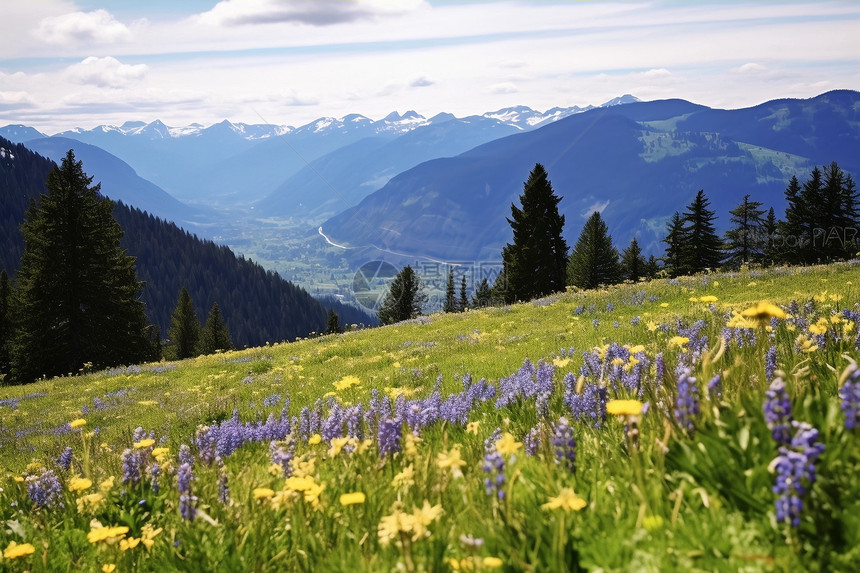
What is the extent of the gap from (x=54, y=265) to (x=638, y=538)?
43.7m

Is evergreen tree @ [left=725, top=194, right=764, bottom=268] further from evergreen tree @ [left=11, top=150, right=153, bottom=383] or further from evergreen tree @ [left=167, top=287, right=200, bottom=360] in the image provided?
evergreen tree @ [left=167, top=287, right=200, bottom=360]

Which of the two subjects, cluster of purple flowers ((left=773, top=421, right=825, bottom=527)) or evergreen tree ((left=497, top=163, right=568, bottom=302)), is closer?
cluster of purple flowers ((left=773, top=421, right=825, bottom=527))

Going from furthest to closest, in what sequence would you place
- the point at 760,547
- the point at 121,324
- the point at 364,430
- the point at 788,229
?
1. the point at 788,229
2. the point at 121,324
3. the point at 364,430
4. the point at 760,547

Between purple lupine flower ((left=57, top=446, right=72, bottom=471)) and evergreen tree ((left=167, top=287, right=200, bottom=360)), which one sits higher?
purple lupine flower ((left=57, top=446, right=72, bottom=471))

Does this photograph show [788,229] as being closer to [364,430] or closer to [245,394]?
[245,394]

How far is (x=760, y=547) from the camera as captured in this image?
6.73 feet

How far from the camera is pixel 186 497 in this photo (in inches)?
124

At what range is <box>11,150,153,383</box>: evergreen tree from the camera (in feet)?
122

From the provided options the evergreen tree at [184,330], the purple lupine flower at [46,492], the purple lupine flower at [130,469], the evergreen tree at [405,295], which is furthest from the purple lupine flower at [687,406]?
the evergreen tree at [184,330]

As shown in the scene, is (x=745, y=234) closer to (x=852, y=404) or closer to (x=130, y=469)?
(x=852, y=404)

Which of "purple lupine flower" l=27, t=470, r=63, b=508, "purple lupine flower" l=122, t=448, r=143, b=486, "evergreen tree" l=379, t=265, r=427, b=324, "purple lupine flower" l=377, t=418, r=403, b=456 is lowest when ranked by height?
"evergreen tree" l=379, t=265, r=427, b=324

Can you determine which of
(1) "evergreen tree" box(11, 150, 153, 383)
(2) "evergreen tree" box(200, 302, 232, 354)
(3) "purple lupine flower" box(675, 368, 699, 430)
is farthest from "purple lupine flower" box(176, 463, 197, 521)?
(2) "evergreen tree" box(200, 302, 232, 354)

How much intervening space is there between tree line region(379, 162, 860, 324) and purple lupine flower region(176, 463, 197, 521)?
43.0m

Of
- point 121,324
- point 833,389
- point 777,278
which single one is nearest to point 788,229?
point 777,278
